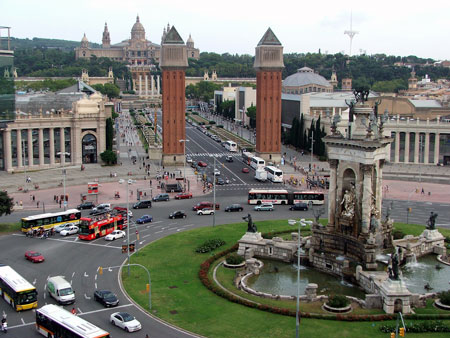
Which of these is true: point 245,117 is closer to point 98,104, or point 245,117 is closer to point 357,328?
point 98,104

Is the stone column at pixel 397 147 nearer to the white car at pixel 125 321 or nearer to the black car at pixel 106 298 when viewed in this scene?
the black car at pixel 106 298

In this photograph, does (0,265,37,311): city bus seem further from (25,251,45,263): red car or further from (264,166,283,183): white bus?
(264,166,283,183): white bus

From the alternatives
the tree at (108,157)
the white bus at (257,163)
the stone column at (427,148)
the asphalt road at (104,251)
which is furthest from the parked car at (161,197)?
the stone column at (427,148)

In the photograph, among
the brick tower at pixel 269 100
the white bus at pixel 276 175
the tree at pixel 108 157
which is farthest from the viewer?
the brick tower at pixel 269 100

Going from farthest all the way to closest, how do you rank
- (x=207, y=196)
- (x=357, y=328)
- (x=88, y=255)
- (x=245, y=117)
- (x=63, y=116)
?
(x=245, y=117)
(x=63, y=116)
(x=207, y=196)
(x=88, y=255)
(x=357, y=328)

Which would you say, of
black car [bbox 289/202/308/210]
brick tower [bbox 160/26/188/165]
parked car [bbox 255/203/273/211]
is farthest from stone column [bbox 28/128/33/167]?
black car [bbox 289/202/308/210]

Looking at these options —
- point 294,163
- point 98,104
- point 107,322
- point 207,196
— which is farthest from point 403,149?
point 107,322
